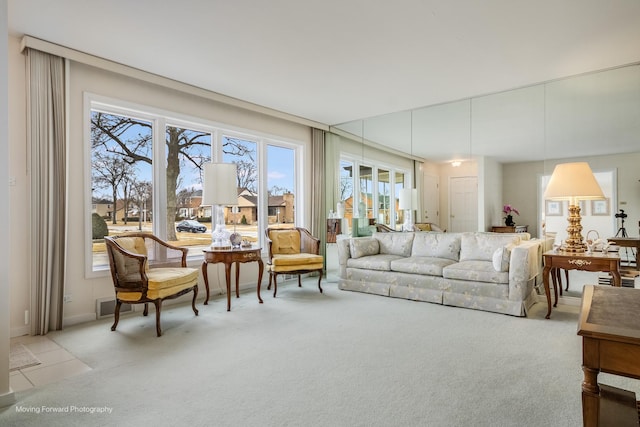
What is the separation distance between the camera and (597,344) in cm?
114

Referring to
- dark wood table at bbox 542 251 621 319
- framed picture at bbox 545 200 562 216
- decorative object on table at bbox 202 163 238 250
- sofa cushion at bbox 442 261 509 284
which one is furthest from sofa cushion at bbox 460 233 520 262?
decorative object on table at bbox 202 163 238 250

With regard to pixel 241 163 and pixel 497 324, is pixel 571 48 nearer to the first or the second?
pixel 497 324

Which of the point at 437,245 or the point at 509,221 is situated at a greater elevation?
the point at 509,221

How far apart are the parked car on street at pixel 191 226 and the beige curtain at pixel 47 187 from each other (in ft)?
4.35

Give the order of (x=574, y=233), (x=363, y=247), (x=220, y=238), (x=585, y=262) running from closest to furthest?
(x=585, y=262), (x=574, y=233), (x=220, y=238), (x=363, y=247)

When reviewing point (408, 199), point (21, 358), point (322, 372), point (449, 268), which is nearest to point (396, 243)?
point (408, 199)

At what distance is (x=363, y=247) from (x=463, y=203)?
59.8 inches

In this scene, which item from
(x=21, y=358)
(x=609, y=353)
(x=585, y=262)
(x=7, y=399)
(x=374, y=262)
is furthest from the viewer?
(x=374, y=262)

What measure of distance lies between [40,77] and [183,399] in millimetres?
3154

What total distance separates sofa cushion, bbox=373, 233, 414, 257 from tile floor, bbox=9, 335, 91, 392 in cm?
387

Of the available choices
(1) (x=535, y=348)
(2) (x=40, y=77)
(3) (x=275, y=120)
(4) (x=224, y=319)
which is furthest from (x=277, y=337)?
(3) (x=275, y=120)

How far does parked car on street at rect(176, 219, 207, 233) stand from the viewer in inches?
178

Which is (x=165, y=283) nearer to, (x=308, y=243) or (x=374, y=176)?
(x=308, y=243)

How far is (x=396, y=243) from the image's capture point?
17.2 ft
